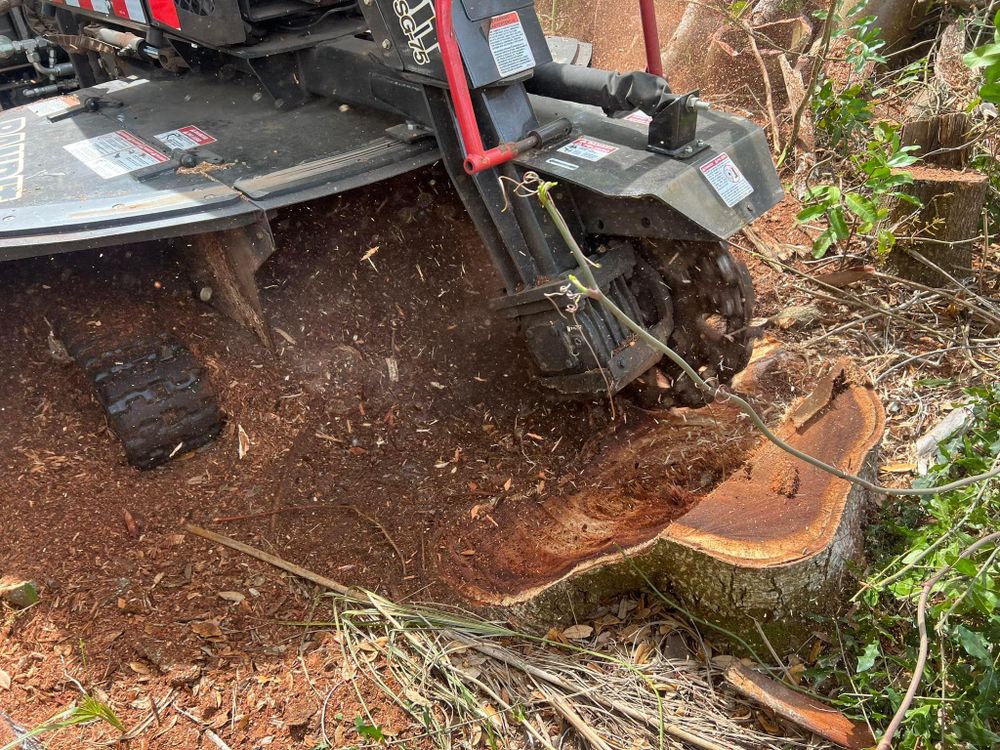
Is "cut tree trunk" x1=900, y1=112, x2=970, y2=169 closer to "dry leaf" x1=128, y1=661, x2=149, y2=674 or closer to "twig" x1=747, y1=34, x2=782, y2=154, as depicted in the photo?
"twig" x1=747, y1=34, x2=782, y2=154

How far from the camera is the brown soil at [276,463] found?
2.33 m

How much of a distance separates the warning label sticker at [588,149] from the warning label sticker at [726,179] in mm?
278

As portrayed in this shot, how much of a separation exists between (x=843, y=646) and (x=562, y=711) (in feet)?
2.36

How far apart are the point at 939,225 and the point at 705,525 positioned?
5.96ft

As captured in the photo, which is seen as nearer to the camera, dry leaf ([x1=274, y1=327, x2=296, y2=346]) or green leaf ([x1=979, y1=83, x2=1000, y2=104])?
green leaf ([x1=979, y1=83, x2=1000, y2=104])

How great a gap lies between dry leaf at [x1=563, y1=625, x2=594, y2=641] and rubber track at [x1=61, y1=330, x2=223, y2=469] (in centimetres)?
137

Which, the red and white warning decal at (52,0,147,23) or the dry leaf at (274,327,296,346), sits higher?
the red and white warning decal at (52,0,147,23)

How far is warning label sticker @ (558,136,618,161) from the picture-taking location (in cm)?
247

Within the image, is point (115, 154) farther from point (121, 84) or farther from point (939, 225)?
point (939, 225)

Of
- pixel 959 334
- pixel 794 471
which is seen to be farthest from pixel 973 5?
pixel 794 471

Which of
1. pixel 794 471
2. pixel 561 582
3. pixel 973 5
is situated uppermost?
pixel 973 5

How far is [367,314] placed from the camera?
324 cm

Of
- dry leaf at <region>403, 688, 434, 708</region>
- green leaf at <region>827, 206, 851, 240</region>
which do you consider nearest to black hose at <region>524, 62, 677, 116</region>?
green leaf at <region>827, 206, 851, 240</region>

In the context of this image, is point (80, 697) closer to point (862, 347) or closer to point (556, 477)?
point (556, 477)
